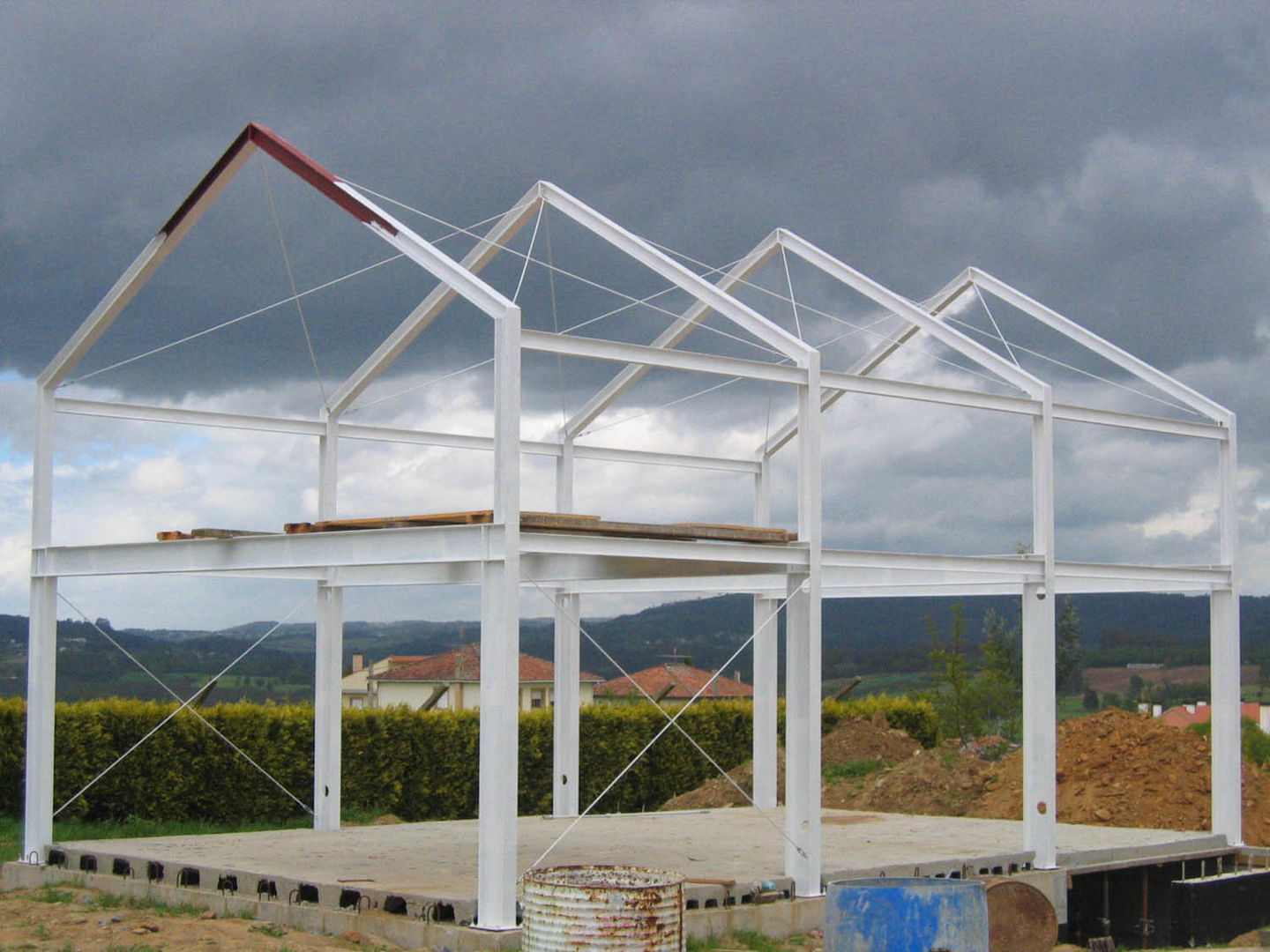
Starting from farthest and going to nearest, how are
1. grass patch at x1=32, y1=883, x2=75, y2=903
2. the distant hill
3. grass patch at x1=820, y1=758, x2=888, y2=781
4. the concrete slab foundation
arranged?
A: the distant hill → grass patch at x1=820, y1=758, x2=888, y2=781 → grass patch at x1=32, y1=883, x2=75, y2=903 → the concrete slab foundation

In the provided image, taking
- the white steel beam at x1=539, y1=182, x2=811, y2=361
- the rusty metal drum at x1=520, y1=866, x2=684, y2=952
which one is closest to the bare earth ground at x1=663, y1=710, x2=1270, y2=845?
the white steel beam at x1=539, y1=182, x2=811, y2=361

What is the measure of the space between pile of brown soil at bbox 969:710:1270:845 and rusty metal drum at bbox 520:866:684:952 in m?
11.8

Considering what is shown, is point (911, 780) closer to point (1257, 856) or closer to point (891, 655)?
point (1257, 856)

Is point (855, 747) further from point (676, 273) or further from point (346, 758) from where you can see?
point (676, 273)

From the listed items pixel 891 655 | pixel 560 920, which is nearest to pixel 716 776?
pixel 560 920

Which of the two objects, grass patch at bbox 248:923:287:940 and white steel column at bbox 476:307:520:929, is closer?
white steel column at bbox 476:307:520:929

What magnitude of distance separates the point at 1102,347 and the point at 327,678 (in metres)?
10.2

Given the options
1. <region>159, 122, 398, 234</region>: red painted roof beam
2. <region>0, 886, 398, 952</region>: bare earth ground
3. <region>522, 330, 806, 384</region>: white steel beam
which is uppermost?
<region>159, 122, 398, 234</region>: red painted roof beam

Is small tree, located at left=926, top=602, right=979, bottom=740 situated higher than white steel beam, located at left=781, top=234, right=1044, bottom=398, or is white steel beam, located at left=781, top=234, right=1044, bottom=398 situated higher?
white steel beam, located at left=781, top=234, right=1044, bottom=398

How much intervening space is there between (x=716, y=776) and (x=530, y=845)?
9705 millimetres

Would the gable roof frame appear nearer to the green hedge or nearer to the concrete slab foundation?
the concrete slab foundation

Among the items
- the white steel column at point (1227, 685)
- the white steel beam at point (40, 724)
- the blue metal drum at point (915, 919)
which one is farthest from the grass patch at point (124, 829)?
the white steel column at point (1227, 685)

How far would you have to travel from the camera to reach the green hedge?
20.3 m

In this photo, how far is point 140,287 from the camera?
1598 centimetres
